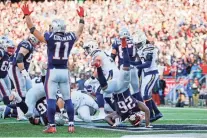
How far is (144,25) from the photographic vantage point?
3044cm

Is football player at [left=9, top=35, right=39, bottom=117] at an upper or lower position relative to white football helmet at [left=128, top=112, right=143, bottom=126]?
upper

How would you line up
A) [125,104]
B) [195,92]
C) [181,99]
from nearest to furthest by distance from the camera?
[125,104] → [181,99] → [195,92]

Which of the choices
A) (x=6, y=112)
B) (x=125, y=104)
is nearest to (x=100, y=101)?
(x=125, y=104)

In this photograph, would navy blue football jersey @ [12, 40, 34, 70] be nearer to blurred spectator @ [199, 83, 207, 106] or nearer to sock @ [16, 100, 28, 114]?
sock @ [16, 100, 28, 114]

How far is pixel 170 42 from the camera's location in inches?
1085

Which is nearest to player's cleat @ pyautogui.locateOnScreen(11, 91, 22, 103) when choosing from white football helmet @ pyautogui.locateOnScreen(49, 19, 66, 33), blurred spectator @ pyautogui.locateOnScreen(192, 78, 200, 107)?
white football helmet @ pyautogui.locateOnScreen(49, 19, 66, 33)

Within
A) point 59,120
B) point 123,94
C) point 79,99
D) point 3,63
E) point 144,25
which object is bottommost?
point 59,120

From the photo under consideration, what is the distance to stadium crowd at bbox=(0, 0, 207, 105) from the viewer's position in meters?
25.4

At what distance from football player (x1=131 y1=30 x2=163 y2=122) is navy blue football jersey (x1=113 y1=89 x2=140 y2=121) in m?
0.65

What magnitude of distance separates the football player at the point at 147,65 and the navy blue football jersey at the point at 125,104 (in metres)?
0.65

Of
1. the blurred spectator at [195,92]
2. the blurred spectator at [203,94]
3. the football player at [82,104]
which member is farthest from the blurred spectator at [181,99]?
the football player at [82,104]

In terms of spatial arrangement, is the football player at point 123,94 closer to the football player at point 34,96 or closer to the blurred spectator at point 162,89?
the football player at point 34,96

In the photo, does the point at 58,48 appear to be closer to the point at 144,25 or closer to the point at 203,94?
the point at 203,94

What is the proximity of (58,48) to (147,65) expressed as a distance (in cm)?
215
